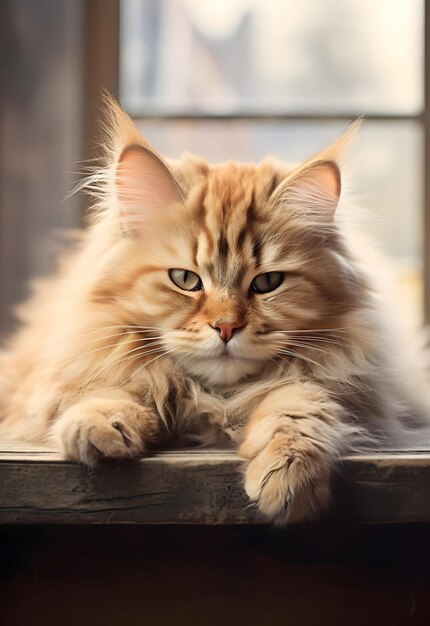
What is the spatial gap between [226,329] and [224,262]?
140 mm

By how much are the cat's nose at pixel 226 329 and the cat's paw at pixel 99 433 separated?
0.20 meters

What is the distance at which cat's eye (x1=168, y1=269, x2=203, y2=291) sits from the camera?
1.41 metres

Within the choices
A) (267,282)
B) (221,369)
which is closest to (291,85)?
(267,282)

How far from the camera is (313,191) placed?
148 cm

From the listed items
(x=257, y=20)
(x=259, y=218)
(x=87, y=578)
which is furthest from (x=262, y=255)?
(x=257, y=20)

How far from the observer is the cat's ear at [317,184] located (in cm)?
145

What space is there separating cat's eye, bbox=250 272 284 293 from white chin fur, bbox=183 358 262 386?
5.4 inches

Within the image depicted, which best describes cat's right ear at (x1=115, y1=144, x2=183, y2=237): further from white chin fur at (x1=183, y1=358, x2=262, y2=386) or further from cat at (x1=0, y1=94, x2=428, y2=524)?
white chin fur at (x1=183, y1=358, x2=262, y2=386)

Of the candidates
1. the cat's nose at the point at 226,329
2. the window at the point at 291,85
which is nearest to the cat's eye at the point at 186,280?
the cat's nose at the point at 226,329

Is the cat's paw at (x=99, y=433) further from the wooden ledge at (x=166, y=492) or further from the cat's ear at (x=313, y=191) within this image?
the cat's ear at (x=313, y=191)

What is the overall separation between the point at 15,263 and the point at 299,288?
4.25 feet

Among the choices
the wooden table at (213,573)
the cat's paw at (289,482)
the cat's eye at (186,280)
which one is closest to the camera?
the cat's paw at (289,482)

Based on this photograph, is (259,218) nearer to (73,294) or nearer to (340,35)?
(73,294)

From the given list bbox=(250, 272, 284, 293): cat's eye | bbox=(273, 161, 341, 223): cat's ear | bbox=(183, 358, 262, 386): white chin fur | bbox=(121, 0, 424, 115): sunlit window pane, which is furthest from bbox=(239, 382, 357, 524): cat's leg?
bbox=(121, 0, 424, 115): sunlit window pane
